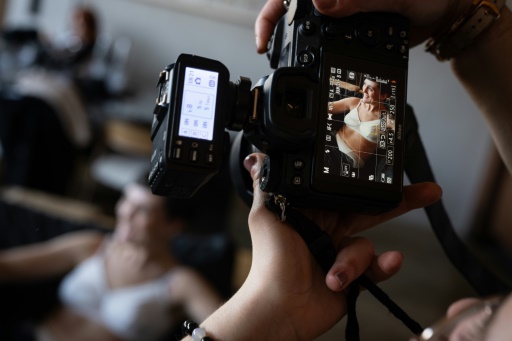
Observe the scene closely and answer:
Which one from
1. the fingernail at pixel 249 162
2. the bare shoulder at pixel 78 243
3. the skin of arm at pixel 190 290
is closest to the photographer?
the fingernail at pixel 249 162

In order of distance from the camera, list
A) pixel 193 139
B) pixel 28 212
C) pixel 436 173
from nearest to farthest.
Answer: pixel 193 139
pixel 436 173
pixel 28 212

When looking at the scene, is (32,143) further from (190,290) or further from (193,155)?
(193,155)

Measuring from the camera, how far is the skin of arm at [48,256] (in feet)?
5.81

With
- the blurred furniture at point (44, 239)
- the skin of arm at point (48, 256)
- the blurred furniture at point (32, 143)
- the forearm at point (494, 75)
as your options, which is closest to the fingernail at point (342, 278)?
the forearm at point (494, 75)

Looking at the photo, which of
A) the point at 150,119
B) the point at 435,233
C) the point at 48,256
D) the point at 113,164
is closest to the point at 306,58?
the point at 435,233

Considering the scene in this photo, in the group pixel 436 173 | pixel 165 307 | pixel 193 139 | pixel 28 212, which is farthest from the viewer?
pixel 28 212

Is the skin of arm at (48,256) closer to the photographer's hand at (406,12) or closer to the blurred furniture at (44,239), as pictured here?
the blurred furniture at (44,239)

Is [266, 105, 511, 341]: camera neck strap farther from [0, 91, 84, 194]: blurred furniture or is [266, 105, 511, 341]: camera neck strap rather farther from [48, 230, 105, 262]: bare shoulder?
[0, 91, 84, 194]: blurred furniture

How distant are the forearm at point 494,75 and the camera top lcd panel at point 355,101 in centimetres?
12

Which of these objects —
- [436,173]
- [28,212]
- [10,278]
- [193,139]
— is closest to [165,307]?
[10,278]

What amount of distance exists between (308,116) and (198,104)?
0.09m

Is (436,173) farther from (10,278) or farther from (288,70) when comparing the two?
(10,278)

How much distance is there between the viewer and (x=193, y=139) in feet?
1.53

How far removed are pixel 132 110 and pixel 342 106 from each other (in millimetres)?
1240
